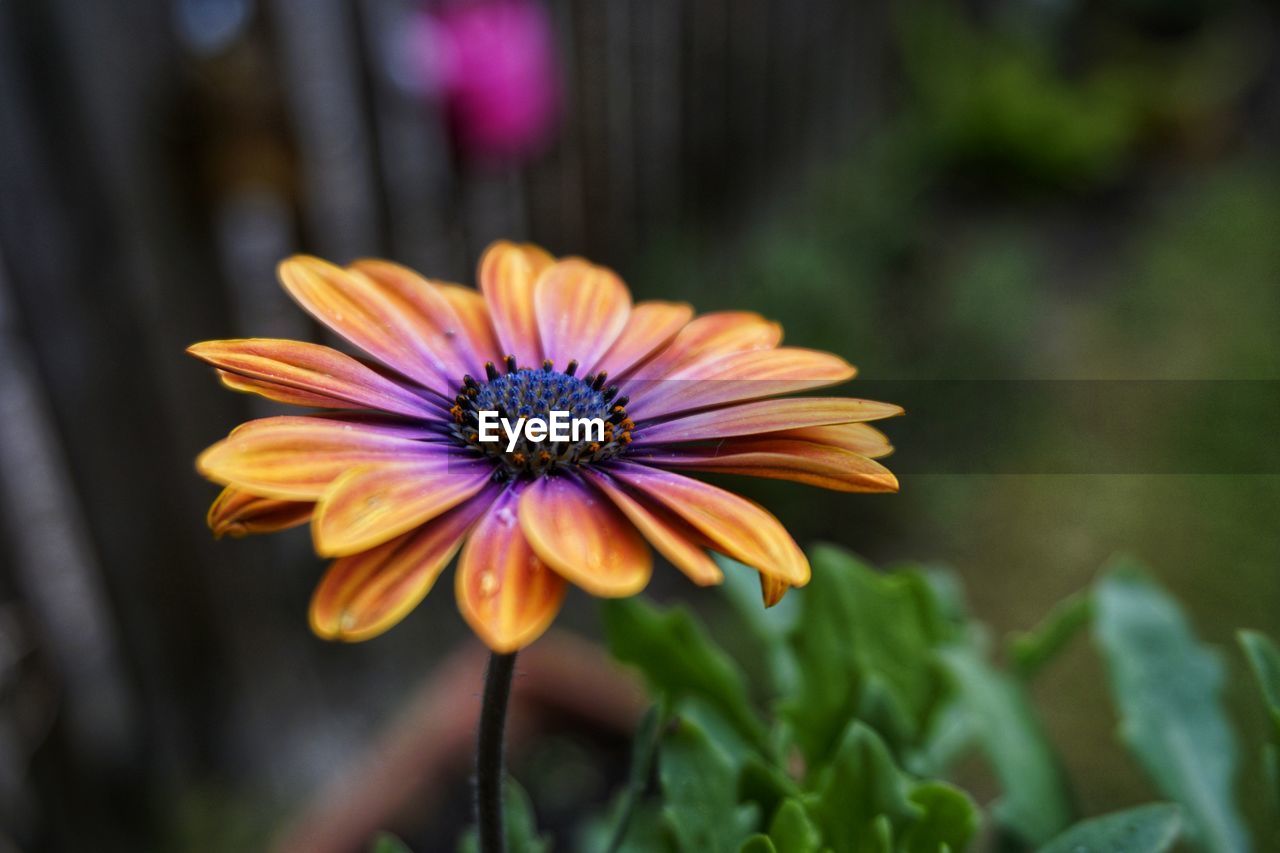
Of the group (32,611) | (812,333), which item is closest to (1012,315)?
(812,333)

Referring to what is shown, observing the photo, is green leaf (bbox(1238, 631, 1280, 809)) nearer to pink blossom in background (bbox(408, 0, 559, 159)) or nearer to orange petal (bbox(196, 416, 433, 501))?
orange petal (bbox(196, 416, 433, 501))

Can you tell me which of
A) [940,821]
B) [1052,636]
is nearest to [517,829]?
[940,821]

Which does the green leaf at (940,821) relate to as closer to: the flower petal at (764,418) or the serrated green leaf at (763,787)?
the serrated green leaf at (763,787)

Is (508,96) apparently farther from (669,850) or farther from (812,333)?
(669,850)

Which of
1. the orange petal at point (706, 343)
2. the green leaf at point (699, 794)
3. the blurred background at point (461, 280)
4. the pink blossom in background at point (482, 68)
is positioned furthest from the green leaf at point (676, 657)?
the pink blossom in background at point (482, 68)

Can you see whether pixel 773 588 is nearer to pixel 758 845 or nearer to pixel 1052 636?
pixel 758 845

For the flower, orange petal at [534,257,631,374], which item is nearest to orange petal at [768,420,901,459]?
the flower
